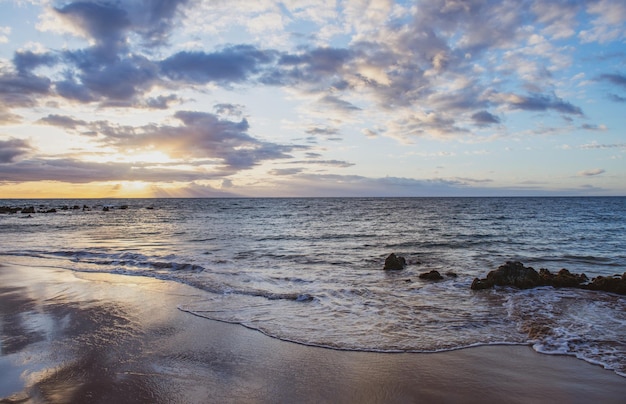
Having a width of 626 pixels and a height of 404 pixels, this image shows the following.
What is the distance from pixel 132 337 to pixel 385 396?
5.31 m

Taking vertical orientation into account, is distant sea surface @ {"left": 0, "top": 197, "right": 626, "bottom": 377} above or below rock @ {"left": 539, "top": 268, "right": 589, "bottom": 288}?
below

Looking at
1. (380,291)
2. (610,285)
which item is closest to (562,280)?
(610,285)

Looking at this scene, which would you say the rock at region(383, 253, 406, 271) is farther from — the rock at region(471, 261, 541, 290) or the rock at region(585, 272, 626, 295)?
the rock at region(585, 272, 626, 295)

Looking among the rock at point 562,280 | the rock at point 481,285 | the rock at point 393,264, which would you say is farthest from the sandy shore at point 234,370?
the rock at point 393,264

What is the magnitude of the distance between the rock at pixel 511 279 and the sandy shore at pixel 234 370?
5.55 metres

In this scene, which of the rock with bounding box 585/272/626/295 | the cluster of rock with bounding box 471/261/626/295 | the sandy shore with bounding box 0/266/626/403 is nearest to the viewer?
the sandy shore with bounding box 0/266/626/403

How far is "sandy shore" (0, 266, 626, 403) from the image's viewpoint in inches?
218

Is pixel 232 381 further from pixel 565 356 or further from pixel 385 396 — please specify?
pixel 565 356

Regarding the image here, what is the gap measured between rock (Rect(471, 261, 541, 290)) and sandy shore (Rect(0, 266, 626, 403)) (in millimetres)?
5548

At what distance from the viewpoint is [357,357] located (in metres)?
7.02

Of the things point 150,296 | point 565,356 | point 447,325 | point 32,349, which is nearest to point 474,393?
point 565,356

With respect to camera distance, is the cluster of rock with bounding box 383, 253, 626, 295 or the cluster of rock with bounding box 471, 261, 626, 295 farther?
the cluster of rock with bounding box 471, 261, 626, 295

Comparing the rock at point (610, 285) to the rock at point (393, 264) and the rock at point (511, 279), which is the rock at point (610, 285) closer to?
the rock at point (511, 279)

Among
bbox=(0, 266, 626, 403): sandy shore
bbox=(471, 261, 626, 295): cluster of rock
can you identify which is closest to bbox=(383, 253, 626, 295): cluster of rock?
bbox=(471, 261, 626, 295): cluster of rock
